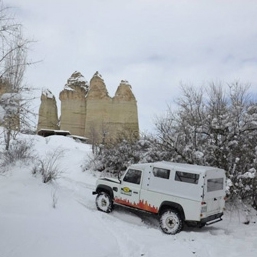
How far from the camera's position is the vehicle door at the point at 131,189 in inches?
411

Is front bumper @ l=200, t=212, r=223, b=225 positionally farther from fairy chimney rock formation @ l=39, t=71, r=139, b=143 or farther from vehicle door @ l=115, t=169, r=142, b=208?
fairy chimney rock formation @ l=39, t=71, r=139, b=143

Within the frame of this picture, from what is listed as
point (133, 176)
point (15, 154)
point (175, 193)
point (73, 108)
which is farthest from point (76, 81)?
point (175, 193)

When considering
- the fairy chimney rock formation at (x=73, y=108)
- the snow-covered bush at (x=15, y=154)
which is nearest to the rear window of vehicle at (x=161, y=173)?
the snow-covered bush at (x=15, y=154)

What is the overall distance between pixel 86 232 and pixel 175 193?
3149mm

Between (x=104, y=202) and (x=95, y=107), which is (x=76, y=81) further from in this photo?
(x=104, y=202)

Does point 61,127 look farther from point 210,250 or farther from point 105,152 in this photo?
point 210,250

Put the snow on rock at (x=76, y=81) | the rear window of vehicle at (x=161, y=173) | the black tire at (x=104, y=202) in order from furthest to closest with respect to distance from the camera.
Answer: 1. the snow on rock at (x=76, y=81)
2. the black tire at (x=104, y=202)
3. the rear window of vehicle at (x=161, y=173)

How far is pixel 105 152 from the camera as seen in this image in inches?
771

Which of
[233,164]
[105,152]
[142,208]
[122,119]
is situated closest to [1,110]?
[142,208]

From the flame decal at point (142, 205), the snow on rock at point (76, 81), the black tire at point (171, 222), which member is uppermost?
the snow on rock at point (76, 81)

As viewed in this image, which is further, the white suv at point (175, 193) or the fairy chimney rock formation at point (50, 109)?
the fairy chimney rock formation at point (50, 109)

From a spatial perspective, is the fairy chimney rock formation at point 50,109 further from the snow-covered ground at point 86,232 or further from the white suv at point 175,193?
the white suv at point 175,193

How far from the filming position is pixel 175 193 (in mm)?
9492

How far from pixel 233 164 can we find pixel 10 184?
28.8 feet
